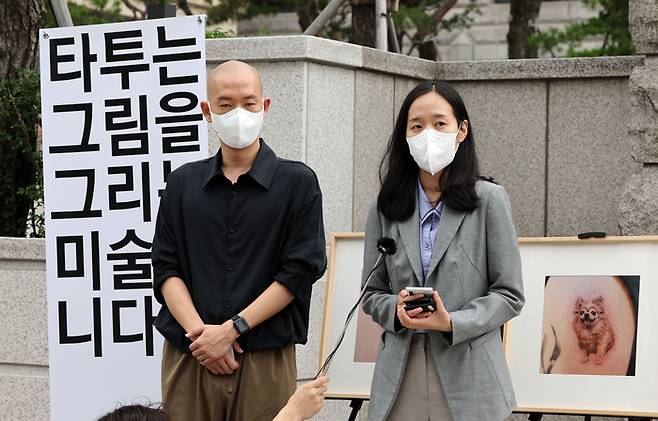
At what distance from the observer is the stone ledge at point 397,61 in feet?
22.9

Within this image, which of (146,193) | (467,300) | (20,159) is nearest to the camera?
(467,300)

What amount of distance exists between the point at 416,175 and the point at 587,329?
1470 mm

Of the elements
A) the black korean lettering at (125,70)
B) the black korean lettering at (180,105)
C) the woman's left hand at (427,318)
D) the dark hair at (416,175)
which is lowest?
the woman's left hand at (427,318)

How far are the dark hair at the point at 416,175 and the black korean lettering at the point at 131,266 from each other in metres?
1.89

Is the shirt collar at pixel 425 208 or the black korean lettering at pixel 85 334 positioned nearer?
the shirt collar at pixel 425 208

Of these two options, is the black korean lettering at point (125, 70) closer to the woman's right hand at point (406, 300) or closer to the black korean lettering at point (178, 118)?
the black korean lettering at point (178, 118)

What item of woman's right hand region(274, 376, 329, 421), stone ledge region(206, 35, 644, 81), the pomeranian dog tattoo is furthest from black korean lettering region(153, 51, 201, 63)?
woman's right hand region(274, 376, 329, 421)

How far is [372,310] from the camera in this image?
4863 mm

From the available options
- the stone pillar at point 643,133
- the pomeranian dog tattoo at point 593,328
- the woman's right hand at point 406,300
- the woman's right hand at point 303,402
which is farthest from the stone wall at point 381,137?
the woman's right hand at point 303,402

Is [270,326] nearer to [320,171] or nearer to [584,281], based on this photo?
[584,281]

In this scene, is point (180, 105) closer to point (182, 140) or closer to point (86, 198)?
point (182, 140)

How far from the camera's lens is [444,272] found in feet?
15.5

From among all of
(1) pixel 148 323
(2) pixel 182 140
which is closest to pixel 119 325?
(1) pixel 148 323

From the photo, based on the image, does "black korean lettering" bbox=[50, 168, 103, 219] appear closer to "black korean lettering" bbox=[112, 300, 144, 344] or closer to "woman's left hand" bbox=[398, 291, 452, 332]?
"black korean lettering" bbox=[112, 300, 144, 344]
